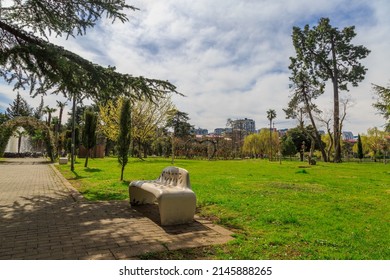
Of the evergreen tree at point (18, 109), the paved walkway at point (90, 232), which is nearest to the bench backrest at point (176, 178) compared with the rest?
the paved walkway at point (90, 232)

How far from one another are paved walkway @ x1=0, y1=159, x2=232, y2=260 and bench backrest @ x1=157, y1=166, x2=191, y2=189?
767mm

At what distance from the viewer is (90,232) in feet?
15.9

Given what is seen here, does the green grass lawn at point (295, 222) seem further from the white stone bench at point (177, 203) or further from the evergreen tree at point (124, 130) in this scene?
the evergreen tree at point (124, 130)

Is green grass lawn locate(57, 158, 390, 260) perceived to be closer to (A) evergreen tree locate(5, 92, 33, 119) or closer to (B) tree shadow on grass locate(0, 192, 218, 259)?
(B) tree shadow on grass locate(0, 192, 218, 259)

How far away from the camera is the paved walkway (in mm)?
3900

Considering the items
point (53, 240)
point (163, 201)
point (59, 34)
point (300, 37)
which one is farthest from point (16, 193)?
point (300, 37)

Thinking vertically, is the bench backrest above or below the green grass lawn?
above

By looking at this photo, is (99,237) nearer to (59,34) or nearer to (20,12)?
(59,34)

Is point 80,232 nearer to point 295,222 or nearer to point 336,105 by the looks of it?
point 295,222

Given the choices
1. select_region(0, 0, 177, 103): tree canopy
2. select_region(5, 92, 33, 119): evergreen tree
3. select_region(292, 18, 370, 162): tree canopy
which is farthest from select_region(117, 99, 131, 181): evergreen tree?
select_region(5, 92, 33, 119): evergreen tree

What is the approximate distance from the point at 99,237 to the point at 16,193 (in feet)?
21.1

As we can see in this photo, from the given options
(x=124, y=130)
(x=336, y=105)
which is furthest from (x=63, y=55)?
(x=336, y=105)

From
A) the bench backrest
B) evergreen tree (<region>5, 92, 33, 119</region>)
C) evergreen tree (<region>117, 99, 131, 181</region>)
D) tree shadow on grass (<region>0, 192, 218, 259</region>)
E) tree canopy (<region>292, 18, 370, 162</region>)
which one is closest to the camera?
tree shadow on grass (<region>0, 192, 218, 259</region>)
